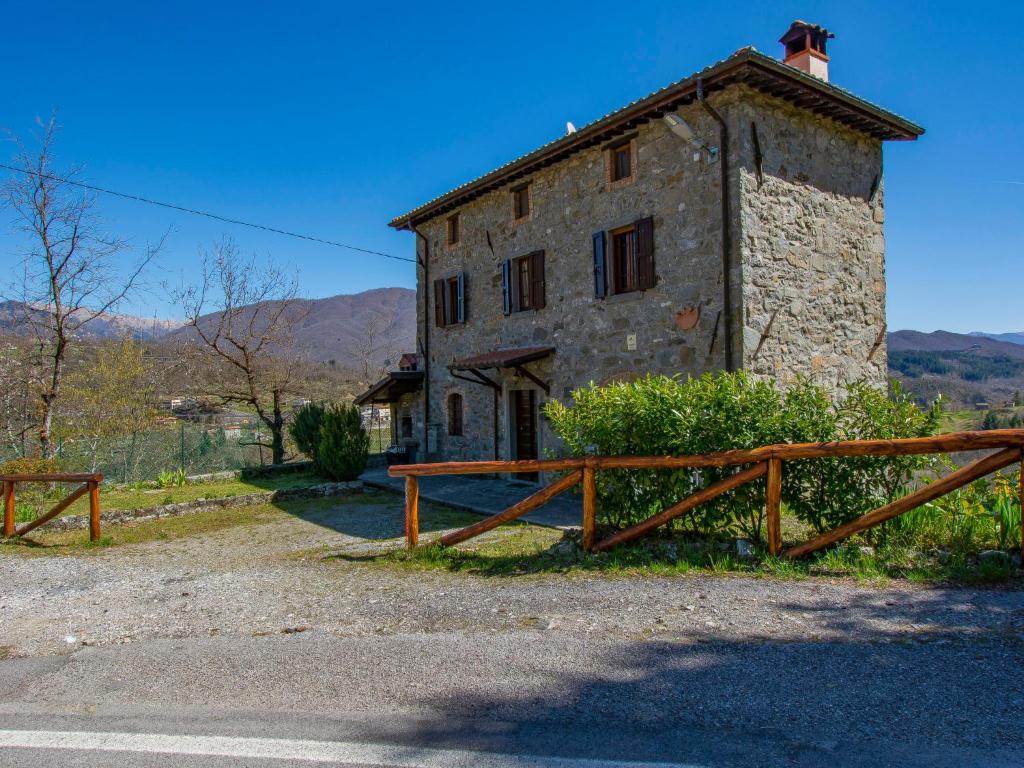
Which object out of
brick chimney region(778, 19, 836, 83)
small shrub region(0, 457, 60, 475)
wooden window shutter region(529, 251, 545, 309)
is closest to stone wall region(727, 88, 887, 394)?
brick chimney region(778, 19, 836, 83)

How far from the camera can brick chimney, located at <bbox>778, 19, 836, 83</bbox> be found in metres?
11.2

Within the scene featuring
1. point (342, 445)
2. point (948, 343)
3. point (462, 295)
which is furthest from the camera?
point (948, 343)

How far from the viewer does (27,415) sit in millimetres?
14141

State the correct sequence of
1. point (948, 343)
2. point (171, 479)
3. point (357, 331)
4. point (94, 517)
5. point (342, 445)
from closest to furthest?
1. point (94, 517)
2. point (171, 479)
3. point (342, 445)
4. point (948, 343)
5. point (357, 331)

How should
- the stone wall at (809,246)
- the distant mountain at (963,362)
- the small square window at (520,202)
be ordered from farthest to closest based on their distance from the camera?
the distant mountain at (963,362) < the small square window at (520,202) < the stone wall at (809,246)

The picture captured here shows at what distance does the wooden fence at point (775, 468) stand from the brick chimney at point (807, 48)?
8703 mm

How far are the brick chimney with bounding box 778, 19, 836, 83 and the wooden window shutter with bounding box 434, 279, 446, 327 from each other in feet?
29.5

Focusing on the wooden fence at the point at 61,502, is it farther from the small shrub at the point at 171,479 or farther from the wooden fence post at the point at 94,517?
the small shrub at the point at 171,479

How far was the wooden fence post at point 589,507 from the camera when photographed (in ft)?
20.7

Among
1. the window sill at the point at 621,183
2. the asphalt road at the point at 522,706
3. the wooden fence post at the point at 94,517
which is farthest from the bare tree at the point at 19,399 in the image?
the window sill at the point at 621,183

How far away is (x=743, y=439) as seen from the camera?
5.91 m

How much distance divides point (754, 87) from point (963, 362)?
106 ft

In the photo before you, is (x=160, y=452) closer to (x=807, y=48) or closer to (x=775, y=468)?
(x=775, y=468)

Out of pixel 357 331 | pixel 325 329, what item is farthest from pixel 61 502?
pixel 325 329
